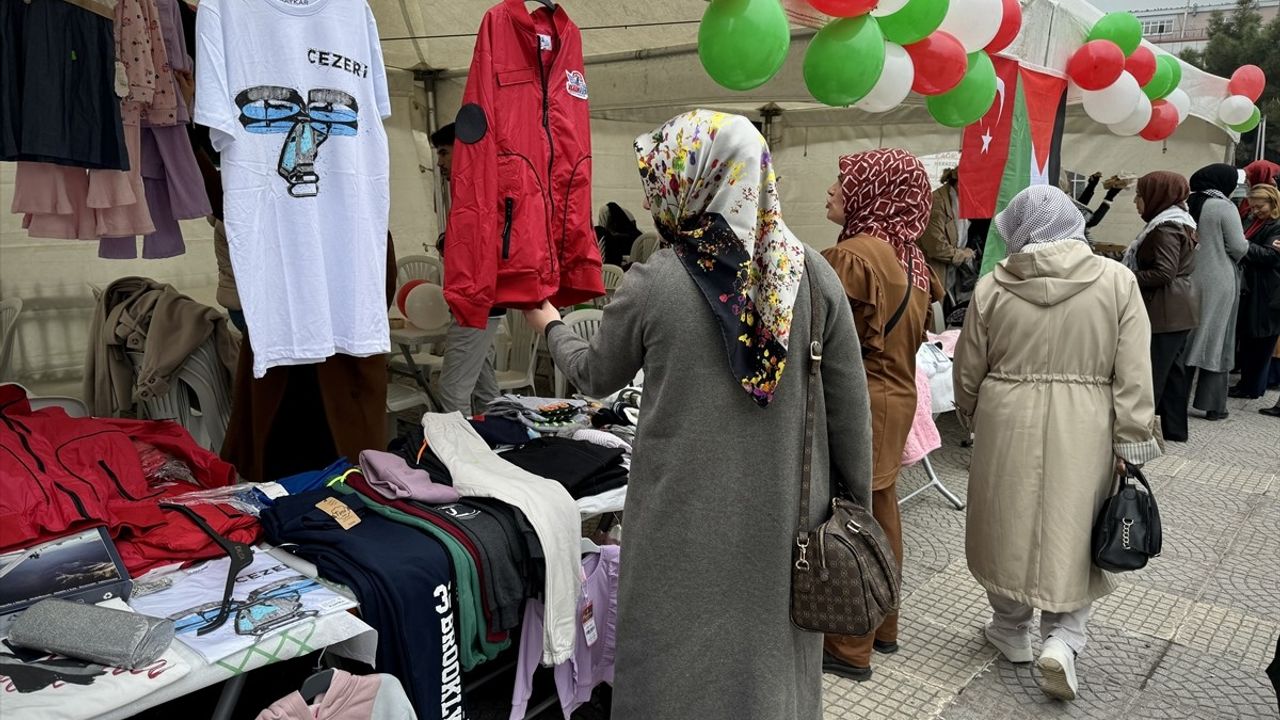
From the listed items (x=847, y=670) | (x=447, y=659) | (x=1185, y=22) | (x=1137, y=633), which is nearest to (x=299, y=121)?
(x=447, y=659)

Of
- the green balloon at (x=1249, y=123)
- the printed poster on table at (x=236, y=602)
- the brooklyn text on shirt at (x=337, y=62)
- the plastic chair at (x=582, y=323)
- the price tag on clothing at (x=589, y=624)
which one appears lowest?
the price tag on clothing at (x=589, y=624)

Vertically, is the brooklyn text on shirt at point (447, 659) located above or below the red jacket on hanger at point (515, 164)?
below

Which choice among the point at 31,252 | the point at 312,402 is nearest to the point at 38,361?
the point at 31,252

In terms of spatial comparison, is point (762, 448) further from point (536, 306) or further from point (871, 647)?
point (871, 647)

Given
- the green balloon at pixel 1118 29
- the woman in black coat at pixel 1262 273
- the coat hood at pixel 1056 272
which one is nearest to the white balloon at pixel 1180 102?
the woman in black coat at pixel 1262 273

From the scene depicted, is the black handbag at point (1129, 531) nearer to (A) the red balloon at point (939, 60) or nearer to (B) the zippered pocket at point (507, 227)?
(B) the zippered pocket at point (507, 227)

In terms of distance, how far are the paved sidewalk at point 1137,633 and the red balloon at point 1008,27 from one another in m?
2.79

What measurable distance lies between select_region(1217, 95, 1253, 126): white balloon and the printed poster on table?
30.7 feet

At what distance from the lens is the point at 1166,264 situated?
549cm

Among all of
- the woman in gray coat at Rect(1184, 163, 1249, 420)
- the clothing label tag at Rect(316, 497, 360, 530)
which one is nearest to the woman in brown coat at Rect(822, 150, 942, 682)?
the clothing label tag at Rect(316, 497, 360, 530)

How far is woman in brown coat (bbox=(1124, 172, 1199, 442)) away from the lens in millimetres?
5480

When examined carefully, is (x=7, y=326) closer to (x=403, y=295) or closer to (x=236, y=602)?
(x=403, y=295)

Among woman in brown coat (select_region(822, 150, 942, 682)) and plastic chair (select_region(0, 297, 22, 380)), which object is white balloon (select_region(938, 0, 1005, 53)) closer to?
woman in brown coat (select_region(822, 150, 942, 682))

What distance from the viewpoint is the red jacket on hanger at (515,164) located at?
2.66 metres
